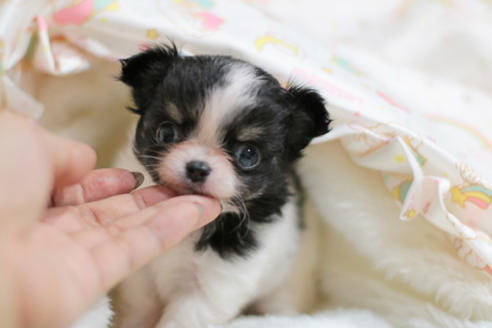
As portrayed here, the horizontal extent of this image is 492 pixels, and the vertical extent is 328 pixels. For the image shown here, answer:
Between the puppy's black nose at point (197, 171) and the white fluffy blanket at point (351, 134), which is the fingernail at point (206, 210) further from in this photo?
the white fluffy blanket at point (351, 134)

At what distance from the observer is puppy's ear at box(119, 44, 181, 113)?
1880 millimetres

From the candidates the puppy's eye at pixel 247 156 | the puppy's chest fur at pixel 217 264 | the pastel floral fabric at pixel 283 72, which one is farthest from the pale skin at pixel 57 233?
the pastel floral fabric at pixel 283 72

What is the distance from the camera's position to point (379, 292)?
2.34 metres

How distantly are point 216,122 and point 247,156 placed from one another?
206mm

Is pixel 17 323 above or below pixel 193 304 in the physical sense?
above

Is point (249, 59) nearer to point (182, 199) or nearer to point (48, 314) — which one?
point (182, 199)

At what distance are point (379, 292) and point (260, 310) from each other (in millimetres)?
652

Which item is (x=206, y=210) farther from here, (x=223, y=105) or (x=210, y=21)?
(x=210, y=21)

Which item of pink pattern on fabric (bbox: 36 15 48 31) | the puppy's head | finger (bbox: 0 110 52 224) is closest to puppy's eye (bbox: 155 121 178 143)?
the puppy's head

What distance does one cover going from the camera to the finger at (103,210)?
149 cm

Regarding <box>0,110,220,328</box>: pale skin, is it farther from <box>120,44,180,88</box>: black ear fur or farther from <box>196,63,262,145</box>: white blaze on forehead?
<box>120,44,180,88</box>: black ear fur

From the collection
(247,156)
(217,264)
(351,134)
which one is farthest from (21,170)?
(351,134)

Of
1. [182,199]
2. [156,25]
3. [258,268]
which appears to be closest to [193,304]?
[258,268]

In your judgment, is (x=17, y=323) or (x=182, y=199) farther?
(x=182, y=199)
